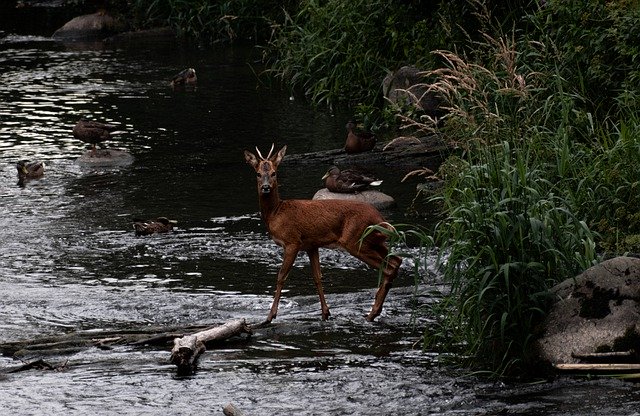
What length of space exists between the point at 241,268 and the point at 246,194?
12.5ft

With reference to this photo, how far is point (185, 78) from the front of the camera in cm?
2514

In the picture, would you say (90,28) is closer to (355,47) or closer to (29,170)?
(355,47)

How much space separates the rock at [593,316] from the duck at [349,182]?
20.7 feet

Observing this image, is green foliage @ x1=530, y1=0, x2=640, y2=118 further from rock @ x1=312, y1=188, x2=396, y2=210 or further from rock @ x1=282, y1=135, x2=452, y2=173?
rock @ x1=312, y1=188, x2=396, y2=210

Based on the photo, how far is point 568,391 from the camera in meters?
8.61

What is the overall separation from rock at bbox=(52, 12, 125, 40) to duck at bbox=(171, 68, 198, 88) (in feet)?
27.8

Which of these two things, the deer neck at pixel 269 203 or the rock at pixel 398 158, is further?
the rock at pixel 398 158

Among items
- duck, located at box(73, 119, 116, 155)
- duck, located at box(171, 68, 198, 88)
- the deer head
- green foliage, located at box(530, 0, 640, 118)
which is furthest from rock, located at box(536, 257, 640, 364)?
duck, located at box(171, 68, 198, 88)

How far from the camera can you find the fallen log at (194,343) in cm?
935

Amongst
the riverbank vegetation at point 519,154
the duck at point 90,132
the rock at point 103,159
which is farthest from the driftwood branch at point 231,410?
the duck at point 90,132

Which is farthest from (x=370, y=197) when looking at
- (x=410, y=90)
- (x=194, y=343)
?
(x=194, y=343)

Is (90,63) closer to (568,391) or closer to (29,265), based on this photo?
(29,265)

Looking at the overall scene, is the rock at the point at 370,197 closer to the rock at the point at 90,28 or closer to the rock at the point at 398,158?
the rock at the point at 398,158

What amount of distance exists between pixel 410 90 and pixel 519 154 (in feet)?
36.0
